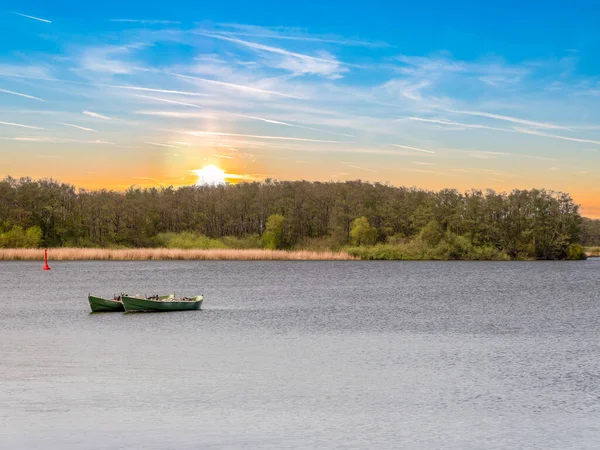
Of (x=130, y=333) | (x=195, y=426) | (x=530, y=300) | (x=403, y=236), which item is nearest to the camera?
(x=195, y=426)

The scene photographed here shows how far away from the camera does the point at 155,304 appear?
134 feet

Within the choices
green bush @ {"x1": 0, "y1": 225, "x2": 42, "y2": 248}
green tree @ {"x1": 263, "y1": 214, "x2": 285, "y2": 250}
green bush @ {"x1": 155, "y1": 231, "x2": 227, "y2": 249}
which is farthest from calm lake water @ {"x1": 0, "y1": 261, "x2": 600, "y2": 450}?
green tree @ {"x1": 263, "y1": 214, "x2": 285, "y2": 250}

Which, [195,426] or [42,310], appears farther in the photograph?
[42,310]

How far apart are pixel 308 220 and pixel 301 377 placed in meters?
136

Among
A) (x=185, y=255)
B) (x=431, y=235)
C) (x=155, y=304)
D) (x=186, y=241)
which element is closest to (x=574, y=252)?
(x=431, y=235)

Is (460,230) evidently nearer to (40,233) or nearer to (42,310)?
(40,233)

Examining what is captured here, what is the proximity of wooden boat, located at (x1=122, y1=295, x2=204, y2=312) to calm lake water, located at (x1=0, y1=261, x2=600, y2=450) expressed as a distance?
0.78 metres

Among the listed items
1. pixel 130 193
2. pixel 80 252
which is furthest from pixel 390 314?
pixel 130 193

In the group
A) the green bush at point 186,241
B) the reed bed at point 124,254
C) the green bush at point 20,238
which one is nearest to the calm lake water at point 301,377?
the reed bed at point 124,254

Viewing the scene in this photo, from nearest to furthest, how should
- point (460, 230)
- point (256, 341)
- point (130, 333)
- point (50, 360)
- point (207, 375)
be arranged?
point (207, 375)
point (50, 360)
point (256, 341)
point (130, 333)
point (460, 230)

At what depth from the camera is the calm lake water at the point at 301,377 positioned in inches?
609

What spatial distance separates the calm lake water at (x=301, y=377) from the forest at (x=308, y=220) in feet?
286

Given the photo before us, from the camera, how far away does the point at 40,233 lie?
126m

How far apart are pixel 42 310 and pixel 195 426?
2972cm
